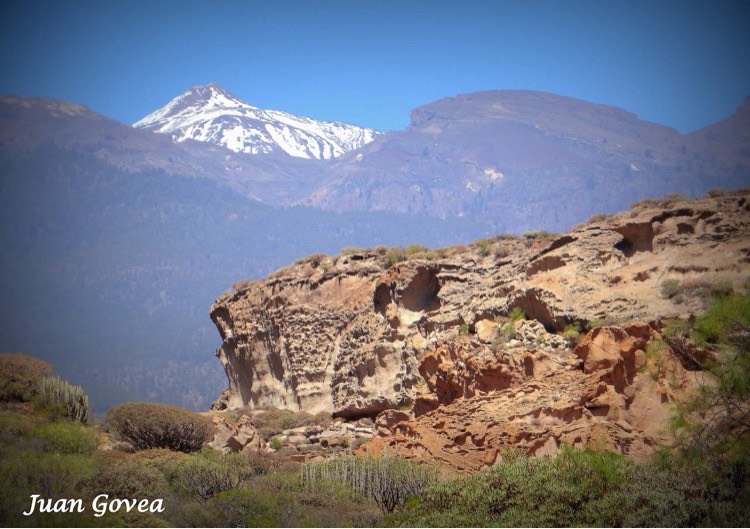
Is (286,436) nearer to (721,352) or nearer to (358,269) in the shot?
(358,269)

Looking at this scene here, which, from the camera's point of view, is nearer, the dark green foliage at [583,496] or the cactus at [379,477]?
the dark green foliage at [583,496]

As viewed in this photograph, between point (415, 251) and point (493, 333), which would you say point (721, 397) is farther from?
point (415, 251)

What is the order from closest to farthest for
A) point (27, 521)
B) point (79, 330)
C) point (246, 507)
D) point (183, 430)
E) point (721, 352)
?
1. point (27, 521)
2. point (721, 352)
3. point (246, 507)
4. point (183, 430)
5. point (79, 330)

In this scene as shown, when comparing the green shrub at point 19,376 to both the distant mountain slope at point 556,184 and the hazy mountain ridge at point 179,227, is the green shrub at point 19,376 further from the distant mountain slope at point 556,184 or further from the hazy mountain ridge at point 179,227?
the distant mountain slope at point 556,184

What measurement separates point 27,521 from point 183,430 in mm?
10843

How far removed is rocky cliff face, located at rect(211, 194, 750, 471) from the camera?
21.2m

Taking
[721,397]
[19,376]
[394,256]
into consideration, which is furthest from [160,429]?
[721,397]

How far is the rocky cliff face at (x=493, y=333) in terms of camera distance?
2116 cm

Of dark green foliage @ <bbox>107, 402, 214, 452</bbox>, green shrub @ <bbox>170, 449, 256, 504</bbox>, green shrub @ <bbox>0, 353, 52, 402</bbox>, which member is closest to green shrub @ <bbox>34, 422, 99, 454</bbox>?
dark green foliage @ <bbox>107, 402, 214, 452</bbox>

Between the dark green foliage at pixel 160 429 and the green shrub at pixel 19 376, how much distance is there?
326 cm

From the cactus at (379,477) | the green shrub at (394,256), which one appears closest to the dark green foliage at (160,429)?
the cactus at (379,477)

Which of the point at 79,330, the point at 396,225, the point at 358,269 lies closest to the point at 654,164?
the point at 396,225

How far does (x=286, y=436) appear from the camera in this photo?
30594 millimetres

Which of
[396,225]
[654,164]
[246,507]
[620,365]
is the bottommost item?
[246,507]
